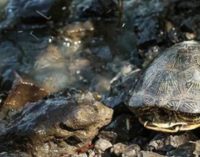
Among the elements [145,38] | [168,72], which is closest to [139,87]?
[168,72]

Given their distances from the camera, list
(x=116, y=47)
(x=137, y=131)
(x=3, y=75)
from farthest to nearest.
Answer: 1. (x=116, y=47)
2. (x=3, y=75)
3. (x=137, y=131)

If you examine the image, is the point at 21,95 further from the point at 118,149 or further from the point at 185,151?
the point at 185,151

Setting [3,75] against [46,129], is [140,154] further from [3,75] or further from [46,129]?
[3,75]

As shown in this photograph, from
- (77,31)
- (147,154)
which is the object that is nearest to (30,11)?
(77,31)

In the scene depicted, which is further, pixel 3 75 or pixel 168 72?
pixel 3 75

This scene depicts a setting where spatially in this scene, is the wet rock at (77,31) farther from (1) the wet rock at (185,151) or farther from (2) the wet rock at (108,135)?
(1) the wet rock at (185,151)

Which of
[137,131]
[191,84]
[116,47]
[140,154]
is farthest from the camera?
[116,47]

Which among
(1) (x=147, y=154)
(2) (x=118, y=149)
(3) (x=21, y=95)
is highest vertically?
(1) (x=147, y=154)
